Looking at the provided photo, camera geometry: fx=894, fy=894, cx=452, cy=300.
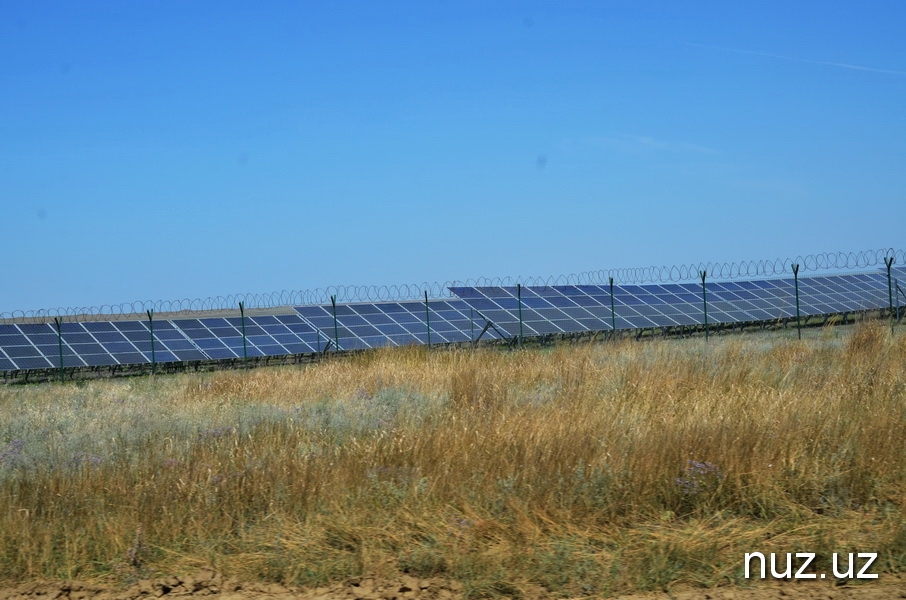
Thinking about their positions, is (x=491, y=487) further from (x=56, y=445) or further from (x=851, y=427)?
(x=56, y=445)

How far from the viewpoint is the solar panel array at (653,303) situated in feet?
101

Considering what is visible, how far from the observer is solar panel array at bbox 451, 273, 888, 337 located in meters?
30.8

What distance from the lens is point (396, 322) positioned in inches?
1200

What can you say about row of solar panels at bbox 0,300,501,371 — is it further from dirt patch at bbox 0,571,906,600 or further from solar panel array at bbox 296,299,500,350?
dirt patch at bbox 0,571,906,600

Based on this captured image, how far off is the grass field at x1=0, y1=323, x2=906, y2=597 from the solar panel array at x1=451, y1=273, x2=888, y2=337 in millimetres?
21053

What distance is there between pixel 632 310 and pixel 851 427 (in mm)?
25573

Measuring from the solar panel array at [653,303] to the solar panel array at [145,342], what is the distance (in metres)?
6.99

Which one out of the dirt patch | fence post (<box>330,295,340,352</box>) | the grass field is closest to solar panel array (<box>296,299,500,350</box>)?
fence post (<box>330,295,340,352</box>)

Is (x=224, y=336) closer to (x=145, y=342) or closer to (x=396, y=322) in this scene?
(x=145, y=342)

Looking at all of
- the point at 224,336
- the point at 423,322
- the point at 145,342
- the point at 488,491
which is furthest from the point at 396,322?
the point at 488,491

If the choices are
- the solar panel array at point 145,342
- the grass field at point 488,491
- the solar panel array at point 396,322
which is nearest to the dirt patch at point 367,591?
the grass field at point 488,491

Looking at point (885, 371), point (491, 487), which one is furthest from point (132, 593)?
point (885, 371)

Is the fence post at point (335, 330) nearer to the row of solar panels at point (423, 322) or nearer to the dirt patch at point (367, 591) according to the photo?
the row of solar panels at point (423, 322)

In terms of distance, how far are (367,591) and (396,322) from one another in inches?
989
